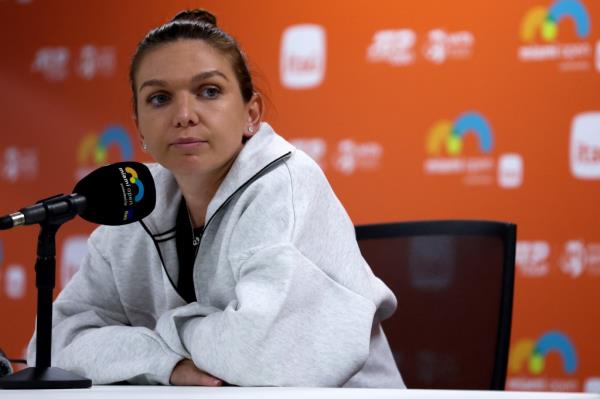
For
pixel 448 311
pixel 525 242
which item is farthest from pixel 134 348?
pixel 525 242

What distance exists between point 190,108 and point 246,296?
1.05 ft

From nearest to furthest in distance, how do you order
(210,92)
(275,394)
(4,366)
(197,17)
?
1. (275,394)
2. (4,366)
3. (210,92)
4. (197,17)

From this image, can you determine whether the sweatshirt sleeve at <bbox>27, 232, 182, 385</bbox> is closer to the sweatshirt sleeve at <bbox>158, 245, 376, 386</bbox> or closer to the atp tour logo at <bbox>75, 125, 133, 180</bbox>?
the sweatshirt sleeve at <bbox>158, 245, 376, 386</bbox>

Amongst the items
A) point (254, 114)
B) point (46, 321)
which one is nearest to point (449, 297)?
point (254, 114)

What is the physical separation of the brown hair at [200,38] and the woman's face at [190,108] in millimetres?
16

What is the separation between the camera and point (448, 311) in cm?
176

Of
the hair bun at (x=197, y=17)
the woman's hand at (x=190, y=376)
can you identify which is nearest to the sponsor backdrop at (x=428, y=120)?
the hair bun at (x=197, y=17)

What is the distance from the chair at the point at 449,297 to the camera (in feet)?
5.54

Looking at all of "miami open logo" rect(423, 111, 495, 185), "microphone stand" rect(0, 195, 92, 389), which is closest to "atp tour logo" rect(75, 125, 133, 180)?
"miami open logo" rect(423, 111, 495, 185)

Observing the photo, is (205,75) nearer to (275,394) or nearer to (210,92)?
(210,92)

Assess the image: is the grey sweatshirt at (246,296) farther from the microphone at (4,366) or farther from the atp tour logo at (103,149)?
the atp tour logo at (103,149)

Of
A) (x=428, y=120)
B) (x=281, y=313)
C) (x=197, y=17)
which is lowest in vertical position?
(x=281, y=313)

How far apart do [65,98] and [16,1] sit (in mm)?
484

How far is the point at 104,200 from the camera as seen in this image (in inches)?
46.1
